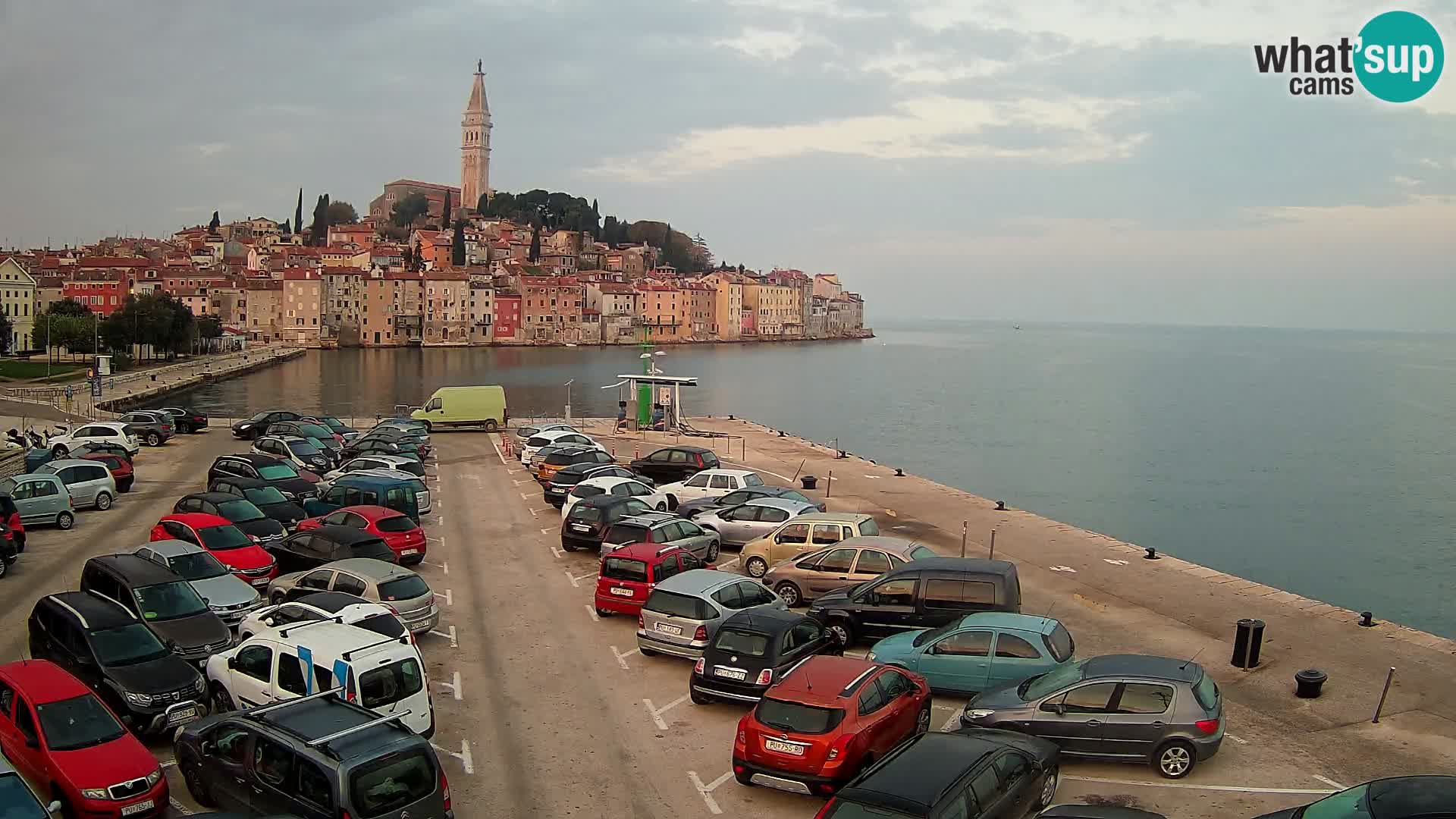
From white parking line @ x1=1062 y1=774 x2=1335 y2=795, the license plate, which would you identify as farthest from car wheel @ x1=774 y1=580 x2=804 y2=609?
the license plate

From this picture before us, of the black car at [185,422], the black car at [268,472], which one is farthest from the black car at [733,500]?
the black car at [185,422]

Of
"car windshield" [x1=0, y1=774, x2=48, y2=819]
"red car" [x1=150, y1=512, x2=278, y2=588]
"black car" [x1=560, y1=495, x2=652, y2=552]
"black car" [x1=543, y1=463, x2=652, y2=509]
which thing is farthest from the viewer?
"black car" [x1=543, y1=463, x2=652, y2=509]

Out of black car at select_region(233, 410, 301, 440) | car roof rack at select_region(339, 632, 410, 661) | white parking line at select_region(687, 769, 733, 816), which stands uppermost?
car roof rack at select_region(339, 632, 410, 661)

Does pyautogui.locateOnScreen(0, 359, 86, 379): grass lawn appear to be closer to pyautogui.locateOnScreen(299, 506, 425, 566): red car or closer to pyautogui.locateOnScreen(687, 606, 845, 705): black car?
Answer: pyautogui.locateOnScreen(299, 506, 425, 566): red car

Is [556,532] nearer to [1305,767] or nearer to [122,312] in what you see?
[1305,767]

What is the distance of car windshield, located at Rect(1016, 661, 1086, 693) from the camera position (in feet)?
32.4

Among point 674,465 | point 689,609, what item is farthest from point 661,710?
point 674,465

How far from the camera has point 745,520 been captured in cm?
1942

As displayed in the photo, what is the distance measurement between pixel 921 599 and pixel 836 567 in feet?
7.42

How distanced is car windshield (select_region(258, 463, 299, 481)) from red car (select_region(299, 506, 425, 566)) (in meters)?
6.11

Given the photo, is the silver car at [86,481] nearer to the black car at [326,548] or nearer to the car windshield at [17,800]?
the black car at [326,548]

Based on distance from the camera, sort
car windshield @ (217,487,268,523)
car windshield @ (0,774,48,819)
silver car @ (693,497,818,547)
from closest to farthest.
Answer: car windshield @ (0,774,48,819) < car windshield @ (217,487,268,523) < silver car @ (693,497,818,547)

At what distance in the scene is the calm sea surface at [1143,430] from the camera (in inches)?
1532

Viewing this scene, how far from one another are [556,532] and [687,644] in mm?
9004
